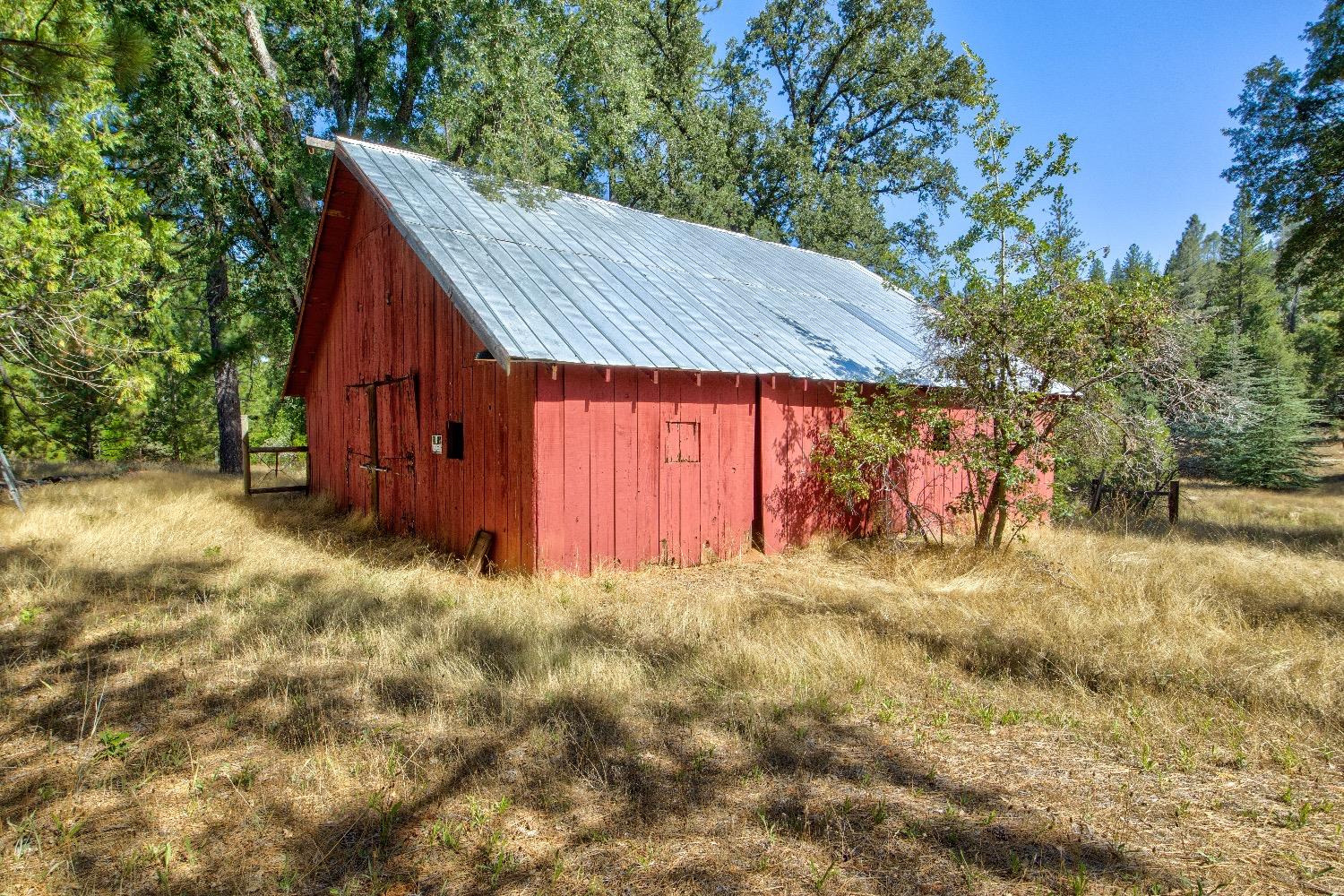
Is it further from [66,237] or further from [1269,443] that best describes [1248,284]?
[66,237]

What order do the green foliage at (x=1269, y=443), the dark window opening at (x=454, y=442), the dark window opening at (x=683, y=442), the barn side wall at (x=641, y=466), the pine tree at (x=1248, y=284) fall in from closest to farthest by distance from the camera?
the barn side wall at (x=641, y=466) < the dark window opening at (x=683, y=442) < the dark window opening at (x=454, y=442) < the green foliage at (x=1269, y=443) < the pine tree at (x=1248, y=284)

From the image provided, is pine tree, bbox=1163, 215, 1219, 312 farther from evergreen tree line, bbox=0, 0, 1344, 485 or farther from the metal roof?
the metal roof

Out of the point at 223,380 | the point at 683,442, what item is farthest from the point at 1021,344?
the point at 223,380

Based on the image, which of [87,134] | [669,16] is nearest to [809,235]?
[669,16]

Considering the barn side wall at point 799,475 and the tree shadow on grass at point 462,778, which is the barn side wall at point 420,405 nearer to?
the tree shadow on grass at point 462,778

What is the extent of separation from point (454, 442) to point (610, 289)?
2.91m

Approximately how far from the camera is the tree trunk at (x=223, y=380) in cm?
1734

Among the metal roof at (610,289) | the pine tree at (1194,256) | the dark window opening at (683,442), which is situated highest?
the pine tree at (1194,256)

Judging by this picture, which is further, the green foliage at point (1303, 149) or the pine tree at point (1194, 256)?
the pine tree at point (1194, 256)

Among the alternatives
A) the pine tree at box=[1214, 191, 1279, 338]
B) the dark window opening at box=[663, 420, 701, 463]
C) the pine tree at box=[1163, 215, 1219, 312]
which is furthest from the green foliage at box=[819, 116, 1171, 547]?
the pine tree at box=[1163, 215, 1219, 312]

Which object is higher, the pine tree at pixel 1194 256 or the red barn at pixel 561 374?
the pine tree at pixel 1194 256

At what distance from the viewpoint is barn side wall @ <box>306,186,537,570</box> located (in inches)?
315

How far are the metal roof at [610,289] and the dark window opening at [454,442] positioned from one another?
1.89 meters

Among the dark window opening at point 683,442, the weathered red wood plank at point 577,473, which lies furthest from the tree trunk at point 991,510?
the weathered red wood plank at point 577,473
